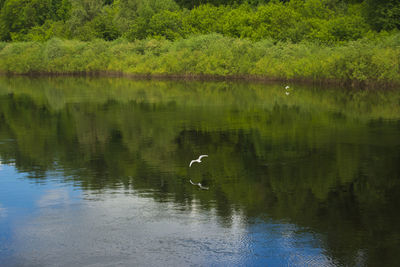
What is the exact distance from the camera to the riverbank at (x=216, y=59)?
5409cm

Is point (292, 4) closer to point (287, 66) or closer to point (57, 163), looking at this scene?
point (287, 66)

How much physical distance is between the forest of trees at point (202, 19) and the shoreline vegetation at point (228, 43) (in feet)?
0.47

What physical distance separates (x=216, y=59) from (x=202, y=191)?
52946 millimetres

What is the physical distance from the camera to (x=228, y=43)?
72.2 metres

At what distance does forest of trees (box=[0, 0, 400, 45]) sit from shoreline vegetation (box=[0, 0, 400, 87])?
0.47ft

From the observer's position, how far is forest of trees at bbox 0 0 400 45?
66438 millimetres

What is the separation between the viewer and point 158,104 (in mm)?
40875

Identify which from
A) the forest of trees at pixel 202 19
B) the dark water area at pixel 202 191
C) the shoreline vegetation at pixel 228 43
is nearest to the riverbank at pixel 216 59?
the shoreline vegetation at pixel 228 43

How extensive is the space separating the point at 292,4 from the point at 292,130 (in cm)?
5383

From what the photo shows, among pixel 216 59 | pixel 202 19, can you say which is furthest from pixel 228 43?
pixel 202 19

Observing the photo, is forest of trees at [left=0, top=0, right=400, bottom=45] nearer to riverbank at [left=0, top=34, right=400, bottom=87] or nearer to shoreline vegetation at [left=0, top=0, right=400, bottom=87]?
shoreline vegetation at [left=0, top=0, right=400, bottom=87]

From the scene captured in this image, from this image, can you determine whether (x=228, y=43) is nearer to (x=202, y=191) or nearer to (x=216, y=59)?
(x=216, y=59)

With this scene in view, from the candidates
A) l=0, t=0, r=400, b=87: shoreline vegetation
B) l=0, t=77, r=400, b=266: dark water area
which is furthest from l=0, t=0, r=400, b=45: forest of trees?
l=0, t=77, r=400, b=266: dark water area

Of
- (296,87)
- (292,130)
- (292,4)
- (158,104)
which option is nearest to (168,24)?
(292,4)
